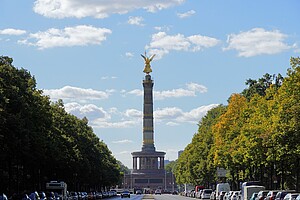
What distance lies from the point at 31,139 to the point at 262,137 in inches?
811

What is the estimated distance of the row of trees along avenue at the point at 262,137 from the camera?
193 ft

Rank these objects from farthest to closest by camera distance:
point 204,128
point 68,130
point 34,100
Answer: point 204,128, point 68,130, point 34,100

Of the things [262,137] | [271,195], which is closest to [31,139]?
[262,137]

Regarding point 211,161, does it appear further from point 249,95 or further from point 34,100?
point 34,100

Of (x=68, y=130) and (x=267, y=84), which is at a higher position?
(x=267, y=84)

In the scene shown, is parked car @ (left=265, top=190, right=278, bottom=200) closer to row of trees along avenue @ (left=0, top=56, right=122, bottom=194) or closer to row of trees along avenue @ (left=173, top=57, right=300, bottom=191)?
row of trees along avenue @ (left=173, top=57, right=300, bottom=191)

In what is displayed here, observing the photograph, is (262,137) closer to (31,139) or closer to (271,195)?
(271,195)

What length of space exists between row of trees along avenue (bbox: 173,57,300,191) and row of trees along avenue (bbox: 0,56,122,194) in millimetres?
20309

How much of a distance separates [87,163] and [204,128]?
34559 millimetres

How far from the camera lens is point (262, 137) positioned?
67.6m

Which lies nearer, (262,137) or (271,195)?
(271,195)

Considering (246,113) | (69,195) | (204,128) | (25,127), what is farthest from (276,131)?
(204,128)

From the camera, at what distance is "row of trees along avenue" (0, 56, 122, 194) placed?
62.7m

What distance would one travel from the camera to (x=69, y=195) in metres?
89.6
